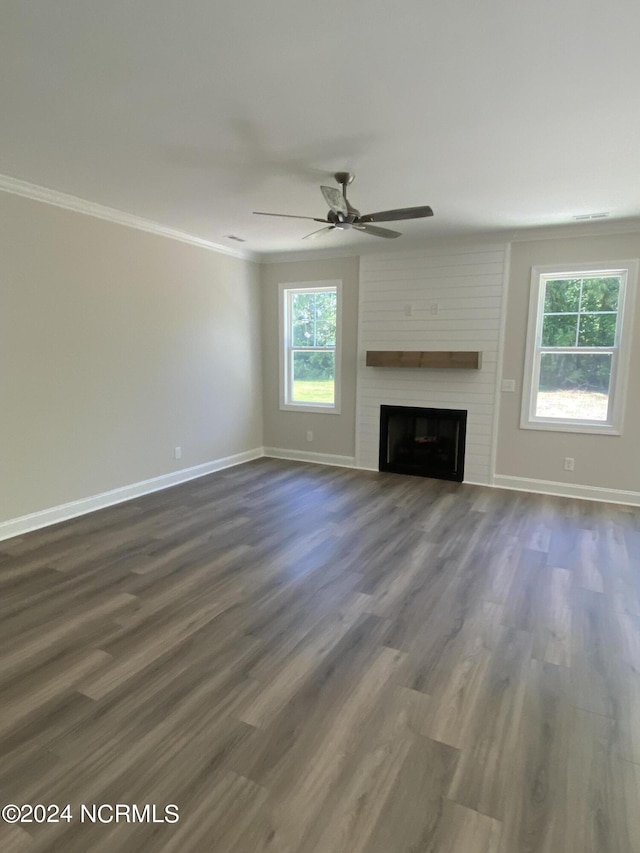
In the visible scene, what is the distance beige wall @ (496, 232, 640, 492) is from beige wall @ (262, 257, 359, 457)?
181cm

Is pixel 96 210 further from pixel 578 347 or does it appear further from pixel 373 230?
pixel 578 347

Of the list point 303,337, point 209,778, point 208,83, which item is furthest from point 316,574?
point 303,337

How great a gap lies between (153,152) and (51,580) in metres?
2.81

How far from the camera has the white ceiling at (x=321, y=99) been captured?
→ 5.83 ft

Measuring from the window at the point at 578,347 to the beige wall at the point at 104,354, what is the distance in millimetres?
3560

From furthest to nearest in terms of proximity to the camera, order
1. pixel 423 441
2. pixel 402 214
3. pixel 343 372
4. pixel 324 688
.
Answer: pixel 343 372, pixel 423 441, pixel 402 214, pixel 324 688

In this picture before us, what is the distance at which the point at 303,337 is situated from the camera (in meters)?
6.29

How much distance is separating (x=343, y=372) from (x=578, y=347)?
264cm

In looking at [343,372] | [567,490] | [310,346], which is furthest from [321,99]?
[567,490]

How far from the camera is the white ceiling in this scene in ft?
5.83

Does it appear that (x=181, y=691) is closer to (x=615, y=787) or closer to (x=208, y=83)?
(x=615, y=787)

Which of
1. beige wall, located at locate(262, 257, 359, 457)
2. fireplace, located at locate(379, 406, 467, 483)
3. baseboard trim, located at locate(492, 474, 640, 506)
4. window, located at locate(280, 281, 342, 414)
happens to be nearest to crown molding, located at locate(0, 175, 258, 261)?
beige wall, located at locate(262, 257, 359, 457)

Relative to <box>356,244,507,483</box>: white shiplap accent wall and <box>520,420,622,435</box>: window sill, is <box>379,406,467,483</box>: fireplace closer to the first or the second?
<box>356,244,507,483</box>: white shiplap accent wall

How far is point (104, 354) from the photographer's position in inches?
170
